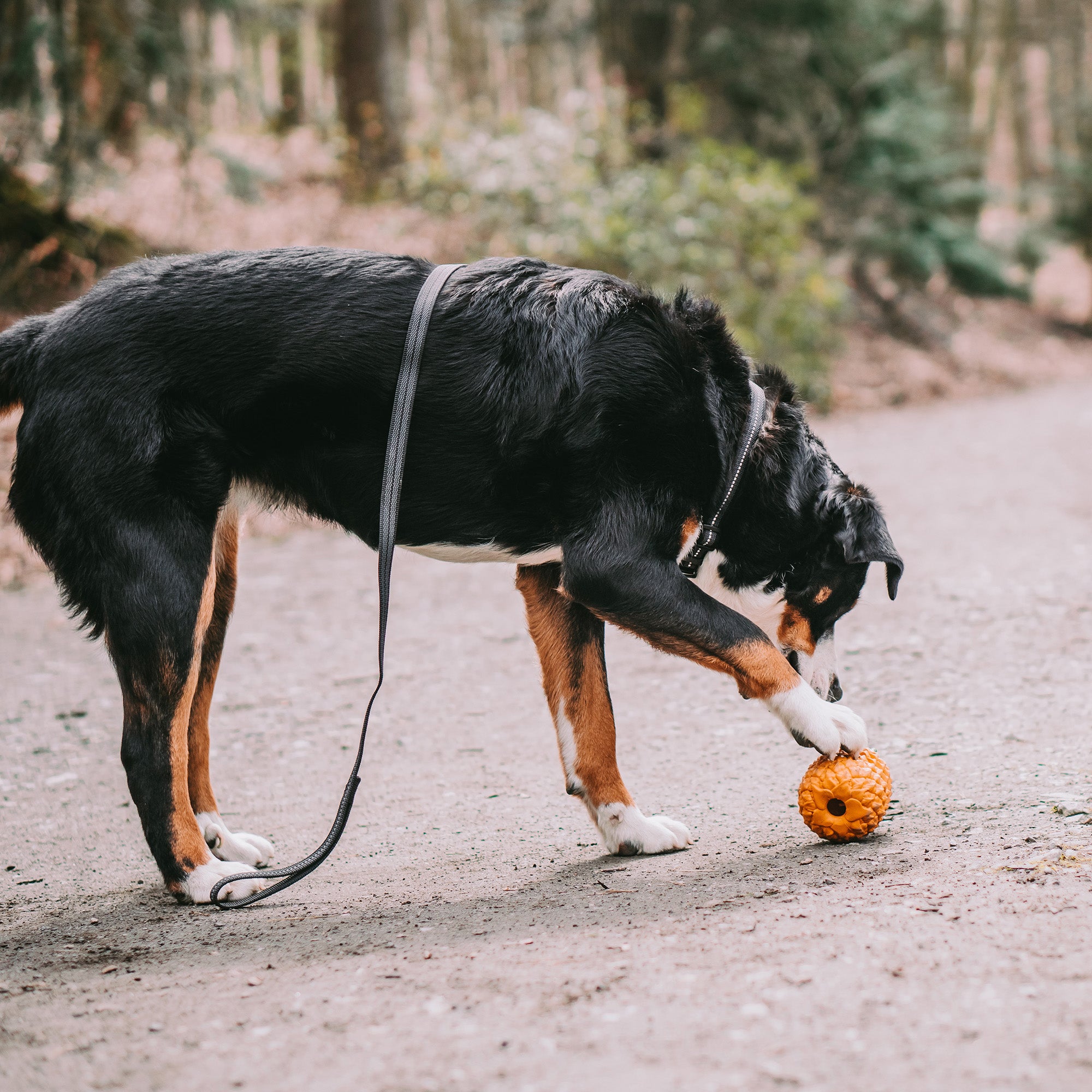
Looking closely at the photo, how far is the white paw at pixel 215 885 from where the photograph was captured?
3.36m

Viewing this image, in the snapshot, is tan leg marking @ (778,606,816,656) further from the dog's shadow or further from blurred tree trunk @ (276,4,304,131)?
blurred tree trunk @ (276,4,304,131)

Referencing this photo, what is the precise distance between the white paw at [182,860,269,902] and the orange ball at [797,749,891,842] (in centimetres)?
162

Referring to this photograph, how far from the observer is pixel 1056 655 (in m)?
5.07

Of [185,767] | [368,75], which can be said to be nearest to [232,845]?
[185,767]

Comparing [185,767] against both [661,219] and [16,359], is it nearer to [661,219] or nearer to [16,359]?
[16,359]

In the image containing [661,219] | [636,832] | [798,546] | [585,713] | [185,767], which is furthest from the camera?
[661,219]

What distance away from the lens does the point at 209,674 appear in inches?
148

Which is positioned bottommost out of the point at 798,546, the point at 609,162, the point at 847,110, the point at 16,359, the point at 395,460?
the point at 798,546

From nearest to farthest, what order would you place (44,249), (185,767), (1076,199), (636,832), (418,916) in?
(418,916)
(185,767)
(636,832)
(44,249)
(1076,199)

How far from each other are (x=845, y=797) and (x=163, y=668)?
6.45ft

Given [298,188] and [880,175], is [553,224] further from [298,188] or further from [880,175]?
[880,175]

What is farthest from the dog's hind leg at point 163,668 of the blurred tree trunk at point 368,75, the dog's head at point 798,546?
the blurred tree trunk at point 368,75

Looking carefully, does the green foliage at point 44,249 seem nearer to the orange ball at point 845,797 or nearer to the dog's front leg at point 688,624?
the dog's front leg at point 688,624

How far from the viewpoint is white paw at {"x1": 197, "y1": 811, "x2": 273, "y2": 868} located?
3.72 meters
